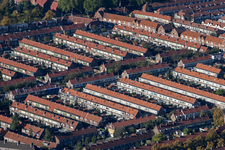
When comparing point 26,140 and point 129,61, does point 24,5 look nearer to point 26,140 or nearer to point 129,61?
point 129,61

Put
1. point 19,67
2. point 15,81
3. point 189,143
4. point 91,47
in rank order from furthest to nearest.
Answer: point 91,47 < point 19,67 < point 15,81 < point 189,143

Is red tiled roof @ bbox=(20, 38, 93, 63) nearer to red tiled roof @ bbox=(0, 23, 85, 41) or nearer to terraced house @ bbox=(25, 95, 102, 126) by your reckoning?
red tiled roof @ bbox=(0, 23, 85, 41)

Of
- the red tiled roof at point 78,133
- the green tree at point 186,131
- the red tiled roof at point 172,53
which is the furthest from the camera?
the red tiled roof at point 172,53

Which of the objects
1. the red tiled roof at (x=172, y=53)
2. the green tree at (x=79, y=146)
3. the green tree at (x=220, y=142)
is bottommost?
the green tree at (x=79, y=146)

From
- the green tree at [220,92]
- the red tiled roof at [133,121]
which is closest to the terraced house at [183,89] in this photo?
the green tree at [220,92]

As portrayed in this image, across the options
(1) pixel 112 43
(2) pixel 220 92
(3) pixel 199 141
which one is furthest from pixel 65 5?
(3) pixel 199 141

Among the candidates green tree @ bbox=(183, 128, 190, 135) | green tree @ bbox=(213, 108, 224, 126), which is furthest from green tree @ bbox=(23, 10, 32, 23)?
green tree @ bbox=(183, 128, 190, 135)

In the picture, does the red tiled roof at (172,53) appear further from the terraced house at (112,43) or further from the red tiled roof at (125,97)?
the red tiled roof at (125,97)
